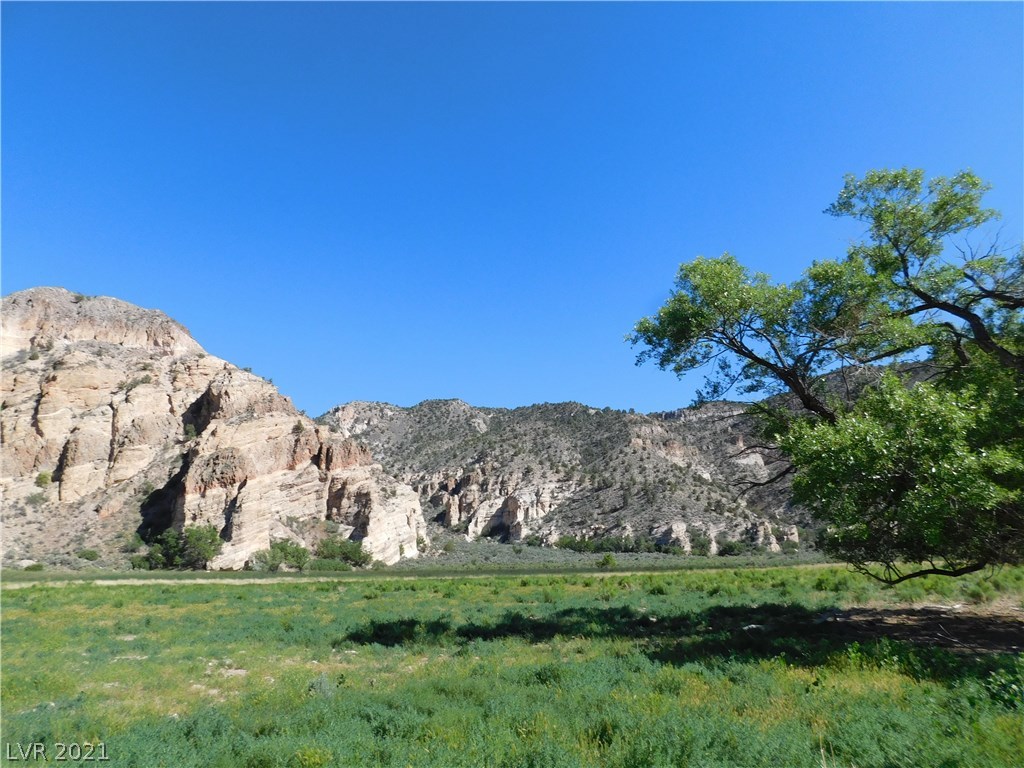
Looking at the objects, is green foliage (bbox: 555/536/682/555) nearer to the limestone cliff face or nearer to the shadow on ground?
the limestone cliff face

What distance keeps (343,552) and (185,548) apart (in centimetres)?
1848

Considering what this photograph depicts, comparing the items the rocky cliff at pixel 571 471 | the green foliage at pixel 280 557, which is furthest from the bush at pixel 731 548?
the green foliage at pixel 280 557

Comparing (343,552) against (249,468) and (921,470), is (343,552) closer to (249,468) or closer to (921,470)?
(249,468)

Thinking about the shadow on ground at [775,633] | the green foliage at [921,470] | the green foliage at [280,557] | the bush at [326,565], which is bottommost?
the bush at [326,565]

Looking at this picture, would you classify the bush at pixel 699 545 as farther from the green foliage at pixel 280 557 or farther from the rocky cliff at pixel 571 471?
the green foliage at pixel 280 557

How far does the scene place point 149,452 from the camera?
76.4 metres

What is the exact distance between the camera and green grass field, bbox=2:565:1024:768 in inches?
228

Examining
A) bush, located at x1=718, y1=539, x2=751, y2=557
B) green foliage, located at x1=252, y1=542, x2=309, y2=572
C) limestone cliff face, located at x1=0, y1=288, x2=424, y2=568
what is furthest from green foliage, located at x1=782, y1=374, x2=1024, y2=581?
bush, located at x1=718, y1=539, x2=751, y2=557

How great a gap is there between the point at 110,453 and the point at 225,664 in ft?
257

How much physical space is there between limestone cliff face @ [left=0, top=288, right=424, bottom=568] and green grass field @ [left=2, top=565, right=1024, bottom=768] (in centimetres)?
5451

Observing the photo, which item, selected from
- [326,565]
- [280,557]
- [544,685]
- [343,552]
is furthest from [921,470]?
[343,552]

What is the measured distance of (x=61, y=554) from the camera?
5894 cm

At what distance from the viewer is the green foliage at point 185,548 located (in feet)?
201

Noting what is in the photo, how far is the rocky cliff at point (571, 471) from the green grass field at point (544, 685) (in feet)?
243
